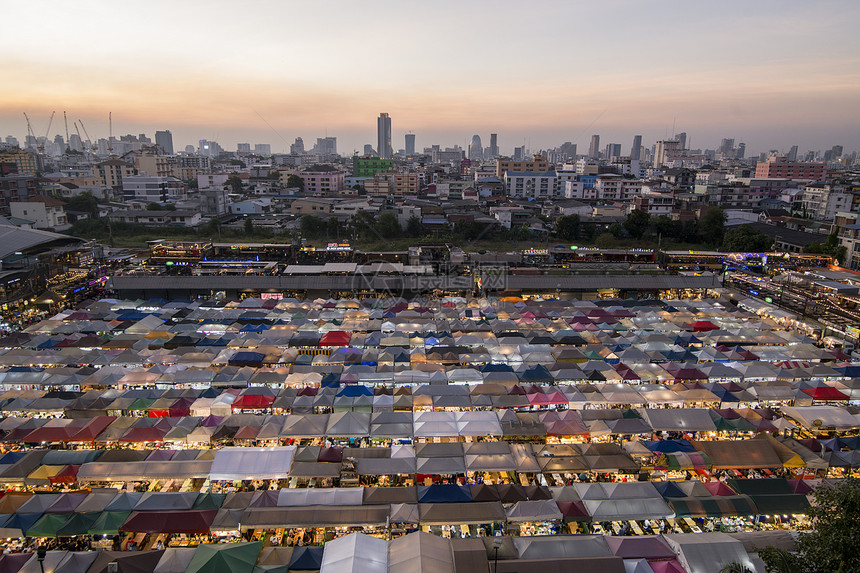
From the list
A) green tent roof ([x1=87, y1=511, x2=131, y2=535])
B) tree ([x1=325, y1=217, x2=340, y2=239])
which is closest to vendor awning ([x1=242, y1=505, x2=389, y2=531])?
green tent roof ([x1=87, y1=511, x2=131, y2=535])

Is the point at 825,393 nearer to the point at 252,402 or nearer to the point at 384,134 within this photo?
the point at 252,402

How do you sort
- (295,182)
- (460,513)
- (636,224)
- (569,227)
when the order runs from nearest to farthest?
(460,513), (636,224), (569,227), (295,182)

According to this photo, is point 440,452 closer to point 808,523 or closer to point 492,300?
point 808,523

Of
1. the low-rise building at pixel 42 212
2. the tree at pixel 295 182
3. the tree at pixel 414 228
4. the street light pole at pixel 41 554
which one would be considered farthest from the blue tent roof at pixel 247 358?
the tree at pixel 295 182

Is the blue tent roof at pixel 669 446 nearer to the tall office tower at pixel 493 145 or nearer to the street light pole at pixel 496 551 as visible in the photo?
the street light pole at pixel 496 551

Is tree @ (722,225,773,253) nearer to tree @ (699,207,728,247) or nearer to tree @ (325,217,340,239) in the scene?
tree @ (699,207,728,247)

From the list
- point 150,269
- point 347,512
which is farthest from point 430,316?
point 150,269

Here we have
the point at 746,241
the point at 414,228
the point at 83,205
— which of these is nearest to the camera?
the point at 746,241

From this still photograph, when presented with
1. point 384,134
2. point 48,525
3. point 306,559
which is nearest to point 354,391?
point 306,559
